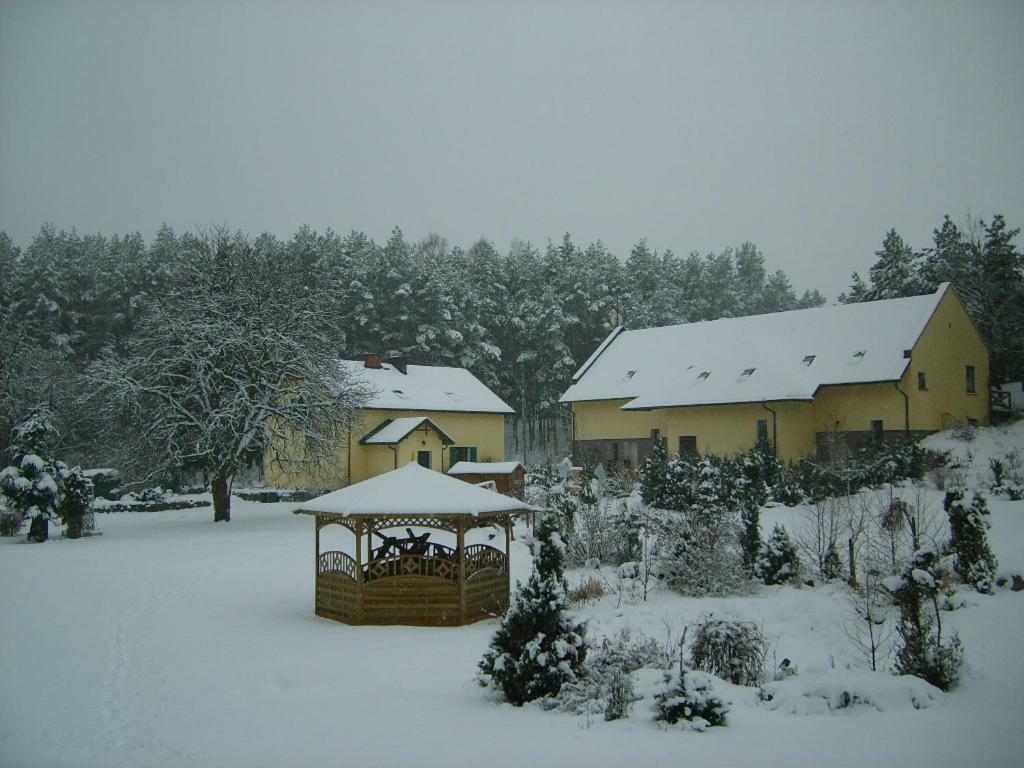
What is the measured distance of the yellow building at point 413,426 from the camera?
129 ft

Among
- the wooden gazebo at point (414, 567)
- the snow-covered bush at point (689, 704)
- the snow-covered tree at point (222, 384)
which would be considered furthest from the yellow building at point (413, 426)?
the snow-covered bush at point (689, 704)

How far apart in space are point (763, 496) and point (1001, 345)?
69.8 ft

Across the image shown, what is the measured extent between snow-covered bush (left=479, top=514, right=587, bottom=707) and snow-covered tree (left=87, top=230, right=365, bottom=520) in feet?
62.4

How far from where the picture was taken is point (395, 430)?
39.4 m

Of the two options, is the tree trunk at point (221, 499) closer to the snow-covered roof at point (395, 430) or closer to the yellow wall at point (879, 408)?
the snow-covered roof at point (395, 430)

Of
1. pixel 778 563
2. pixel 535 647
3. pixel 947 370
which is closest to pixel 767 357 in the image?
pixel 947 370

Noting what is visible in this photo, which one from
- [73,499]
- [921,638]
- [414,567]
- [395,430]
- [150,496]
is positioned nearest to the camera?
[921,638]

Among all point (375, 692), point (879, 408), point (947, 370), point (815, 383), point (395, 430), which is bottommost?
point (375, 692)

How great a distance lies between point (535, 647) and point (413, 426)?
3090 centimetres

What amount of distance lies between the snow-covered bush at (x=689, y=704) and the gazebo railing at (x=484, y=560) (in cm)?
648

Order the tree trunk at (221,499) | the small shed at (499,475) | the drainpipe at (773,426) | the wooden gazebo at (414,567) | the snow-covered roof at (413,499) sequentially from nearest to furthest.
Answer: the snow-covered roof at (413,499) < the wooden gazebo at (414,567) < the tree trunk at (221,499) < the small shed at (499,475) < the drainpipe at (773,426)

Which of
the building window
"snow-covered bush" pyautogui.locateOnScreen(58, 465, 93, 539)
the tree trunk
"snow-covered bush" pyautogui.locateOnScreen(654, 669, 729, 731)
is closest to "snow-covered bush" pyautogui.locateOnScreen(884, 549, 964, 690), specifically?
"snow-covered bush" pyautogui.locateOnScreen(654, 669, 729, 731)

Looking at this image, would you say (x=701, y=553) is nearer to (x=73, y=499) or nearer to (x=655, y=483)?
(x=655, y=483)

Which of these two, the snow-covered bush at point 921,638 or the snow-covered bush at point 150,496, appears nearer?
the snow-covered bush at point 921,638
